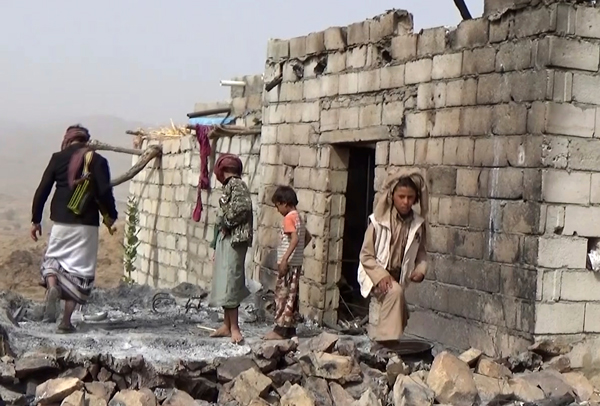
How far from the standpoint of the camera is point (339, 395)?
19.0ft

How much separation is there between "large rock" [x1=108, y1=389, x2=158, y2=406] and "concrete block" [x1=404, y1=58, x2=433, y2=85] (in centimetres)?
357

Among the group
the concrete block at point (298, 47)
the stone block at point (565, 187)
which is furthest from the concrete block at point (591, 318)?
the concrete block at point (298, 47)

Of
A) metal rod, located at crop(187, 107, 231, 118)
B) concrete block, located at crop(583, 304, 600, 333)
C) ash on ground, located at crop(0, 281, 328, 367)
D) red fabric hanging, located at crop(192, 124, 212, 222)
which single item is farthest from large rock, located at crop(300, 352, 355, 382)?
metal rod, located at crop(187, 107, 231, 118)

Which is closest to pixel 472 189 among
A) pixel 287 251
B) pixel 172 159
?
pixel 287 251

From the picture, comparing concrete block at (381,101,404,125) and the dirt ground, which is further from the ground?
concrete block at (381,101,404,125)

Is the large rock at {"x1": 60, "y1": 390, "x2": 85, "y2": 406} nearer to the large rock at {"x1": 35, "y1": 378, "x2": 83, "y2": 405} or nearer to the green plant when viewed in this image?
the large rock at {"x1": 35, "y1": 378, "x2": 83, "y2": 405}

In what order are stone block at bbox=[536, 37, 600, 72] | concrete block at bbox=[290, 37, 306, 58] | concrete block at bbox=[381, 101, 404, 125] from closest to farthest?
1. stone block at bbox=[536, 37, 600, 72]
2. concrete block at bbox=[381, 101, 404, 125]
3. concrete block at bbox=[290, 37, 306, 58]

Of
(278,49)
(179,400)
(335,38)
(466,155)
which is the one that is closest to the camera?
(179,400)

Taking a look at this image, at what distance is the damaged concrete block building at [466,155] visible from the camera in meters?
6.29

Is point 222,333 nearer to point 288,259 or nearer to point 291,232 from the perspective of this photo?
point 288,259

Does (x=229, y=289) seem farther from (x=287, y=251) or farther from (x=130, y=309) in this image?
(x=130, y=309)

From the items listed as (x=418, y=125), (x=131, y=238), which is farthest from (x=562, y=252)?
(x=131, y=238)

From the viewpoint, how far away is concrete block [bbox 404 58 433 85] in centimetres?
748

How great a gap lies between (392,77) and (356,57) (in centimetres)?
69
